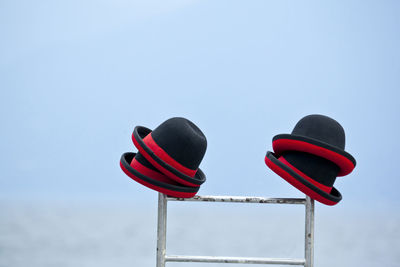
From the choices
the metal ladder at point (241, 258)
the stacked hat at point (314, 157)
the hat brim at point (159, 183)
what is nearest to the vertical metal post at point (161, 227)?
the metal ladder at point (241, 258)

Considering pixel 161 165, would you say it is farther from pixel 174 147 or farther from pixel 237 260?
pixel 237 260

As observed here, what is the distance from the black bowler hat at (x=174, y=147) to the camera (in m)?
2.21

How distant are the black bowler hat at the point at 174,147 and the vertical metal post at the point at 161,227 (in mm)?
244

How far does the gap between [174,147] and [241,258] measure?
67 centimetres

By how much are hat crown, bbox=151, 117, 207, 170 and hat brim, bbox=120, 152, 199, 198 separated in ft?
0.37

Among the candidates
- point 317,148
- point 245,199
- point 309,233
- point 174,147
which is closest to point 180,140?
point 174,147

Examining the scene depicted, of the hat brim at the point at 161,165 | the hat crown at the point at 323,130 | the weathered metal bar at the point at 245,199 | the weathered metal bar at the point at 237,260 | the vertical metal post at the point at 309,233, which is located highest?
the hat crown at the point at 323,130

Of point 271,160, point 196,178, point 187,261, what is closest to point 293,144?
point 271,160

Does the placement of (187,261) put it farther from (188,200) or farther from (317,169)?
(317,169)

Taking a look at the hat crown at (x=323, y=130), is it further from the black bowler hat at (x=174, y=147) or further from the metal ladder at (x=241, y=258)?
the black bowler hat at (x=174, y=147)

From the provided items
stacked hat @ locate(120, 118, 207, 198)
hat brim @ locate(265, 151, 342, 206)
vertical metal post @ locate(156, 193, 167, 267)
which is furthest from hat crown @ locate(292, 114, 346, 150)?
vertical metal post @ locate(156, 193, 167, 267)

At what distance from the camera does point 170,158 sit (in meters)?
2.22

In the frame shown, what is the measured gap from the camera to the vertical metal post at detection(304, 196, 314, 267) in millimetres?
2439

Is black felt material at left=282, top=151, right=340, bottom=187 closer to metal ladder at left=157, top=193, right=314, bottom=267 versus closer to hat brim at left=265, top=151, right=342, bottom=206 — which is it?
hat brim at left=265, top=151, right=342, bottom=206
